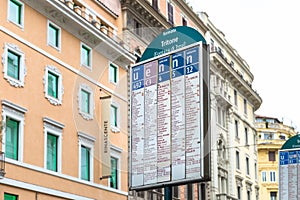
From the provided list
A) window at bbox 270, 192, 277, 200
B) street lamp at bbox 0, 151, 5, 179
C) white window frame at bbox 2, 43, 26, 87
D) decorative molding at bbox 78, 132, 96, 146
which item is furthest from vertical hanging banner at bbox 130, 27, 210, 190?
window at bbox 270, 192, 277, 200

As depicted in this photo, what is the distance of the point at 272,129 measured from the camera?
9125 centimetres

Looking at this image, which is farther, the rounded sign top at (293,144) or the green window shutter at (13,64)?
the green window shutter at (13,64)

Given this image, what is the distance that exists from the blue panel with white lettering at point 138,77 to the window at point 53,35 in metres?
15.2

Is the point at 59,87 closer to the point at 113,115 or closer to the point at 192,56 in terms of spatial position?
the point at 113,115

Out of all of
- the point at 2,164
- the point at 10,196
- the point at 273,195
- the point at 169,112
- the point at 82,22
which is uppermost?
the point at 82,22

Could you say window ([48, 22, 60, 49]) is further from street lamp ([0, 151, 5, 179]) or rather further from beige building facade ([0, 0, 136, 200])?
street lamp ([0, 151, 5, 179])

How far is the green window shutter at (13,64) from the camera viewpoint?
87.0ft

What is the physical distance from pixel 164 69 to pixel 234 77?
1572 inches

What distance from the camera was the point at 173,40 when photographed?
1440 centimetres

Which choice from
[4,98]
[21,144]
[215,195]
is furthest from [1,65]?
[215,195]

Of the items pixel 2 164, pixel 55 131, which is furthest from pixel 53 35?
pixel 2 164

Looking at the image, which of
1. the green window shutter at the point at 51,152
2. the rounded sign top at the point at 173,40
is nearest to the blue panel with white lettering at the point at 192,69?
the rounded sign top at the point at 173,40

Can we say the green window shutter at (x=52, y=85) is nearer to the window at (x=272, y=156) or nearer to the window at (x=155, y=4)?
the window at (x=155, y=4)

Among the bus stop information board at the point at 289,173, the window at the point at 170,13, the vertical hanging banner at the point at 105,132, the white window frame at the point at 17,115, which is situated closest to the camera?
the bus stop information board at the point at 289,173
